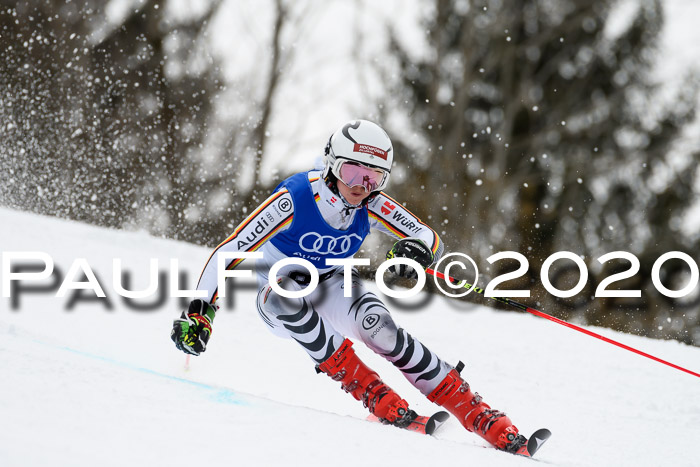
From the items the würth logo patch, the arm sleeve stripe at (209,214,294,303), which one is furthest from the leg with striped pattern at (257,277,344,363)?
the würth logo patch

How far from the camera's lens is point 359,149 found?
10.8 ft

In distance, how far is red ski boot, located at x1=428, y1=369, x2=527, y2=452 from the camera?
3279mm

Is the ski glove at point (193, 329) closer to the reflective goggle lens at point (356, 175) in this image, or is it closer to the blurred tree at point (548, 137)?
the reflective goggle lens at point (356, 175)

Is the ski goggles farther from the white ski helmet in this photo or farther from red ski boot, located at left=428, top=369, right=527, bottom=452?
red ski boot, located at left=428, top=369, right=527, bottom=452

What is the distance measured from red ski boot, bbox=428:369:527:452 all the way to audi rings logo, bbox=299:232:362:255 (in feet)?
2.62

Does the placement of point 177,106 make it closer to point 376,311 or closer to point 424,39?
point 424,39

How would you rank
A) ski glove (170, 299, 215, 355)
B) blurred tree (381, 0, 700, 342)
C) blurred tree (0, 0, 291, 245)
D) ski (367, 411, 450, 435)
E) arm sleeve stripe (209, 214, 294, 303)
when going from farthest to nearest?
blurred tree (381, 0, 700, 342) < blurred tree (0, 0, 291, 245) < ski (367, 411, 450, 435) < arm sleeve stripe (209, 214, 294, 303) < ski glove (170, 299, 215, 355)

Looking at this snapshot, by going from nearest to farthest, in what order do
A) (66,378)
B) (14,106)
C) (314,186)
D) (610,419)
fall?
1. (66,378)
2. (314,186)
3. (610,419)
4. (14,106)

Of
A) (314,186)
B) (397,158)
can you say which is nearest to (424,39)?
(397,158)

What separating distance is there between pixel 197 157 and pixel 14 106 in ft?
Answer: 12.9

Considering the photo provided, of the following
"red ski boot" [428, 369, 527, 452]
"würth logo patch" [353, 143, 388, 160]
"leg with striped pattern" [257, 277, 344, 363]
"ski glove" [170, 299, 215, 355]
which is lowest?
"red ski boot" [428, 369, 527, 452]

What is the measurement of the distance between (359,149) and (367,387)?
45.9 inches

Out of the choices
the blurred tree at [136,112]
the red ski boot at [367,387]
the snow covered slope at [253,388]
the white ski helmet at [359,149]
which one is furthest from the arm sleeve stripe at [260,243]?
the blurred tree at [136,112]

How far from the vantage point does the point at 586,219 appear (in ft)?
53.8
